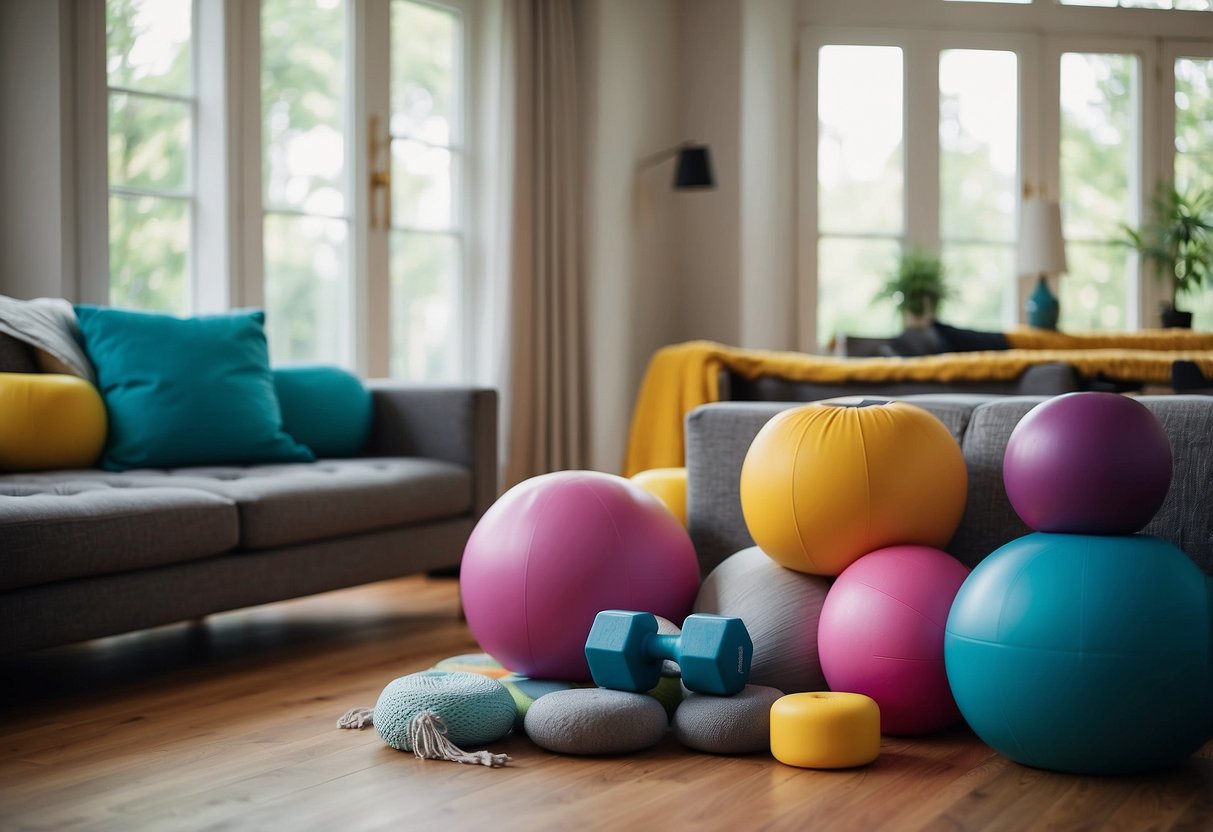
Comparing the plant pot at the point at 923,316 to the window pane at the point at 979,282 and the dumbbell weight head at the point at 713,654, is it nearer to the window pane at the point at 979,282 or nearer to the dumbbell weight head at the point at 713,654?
the window pane at the point at 979,282

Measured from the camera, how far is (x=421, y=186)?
16.1ft

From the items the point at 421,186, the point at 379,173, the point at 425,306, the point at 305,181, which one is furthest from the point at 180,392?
the point at 421,186

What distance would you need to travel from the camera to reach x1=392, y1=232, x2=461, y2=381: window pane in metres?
4.86

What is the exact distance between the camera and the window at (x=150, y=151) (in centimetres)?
380

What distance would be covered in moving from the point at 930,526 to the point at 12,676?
6.45 feet

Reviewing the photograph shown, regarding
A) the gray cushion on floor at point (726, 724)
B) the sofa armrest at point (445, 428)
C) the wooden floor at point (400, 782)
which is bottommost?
the wooden floor at point (400, 782)

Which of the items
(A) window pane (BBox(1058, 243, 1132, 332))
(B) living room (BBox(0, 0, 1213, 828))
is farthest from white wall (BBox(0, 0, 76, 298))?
(A) window pane (BBox(1058, 243, 1132, 332))

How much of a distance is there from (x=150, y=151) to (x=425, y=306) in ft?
4.38

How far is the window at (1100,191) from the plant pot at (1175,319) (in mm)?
604

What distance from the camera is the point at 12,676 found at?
8.66ft

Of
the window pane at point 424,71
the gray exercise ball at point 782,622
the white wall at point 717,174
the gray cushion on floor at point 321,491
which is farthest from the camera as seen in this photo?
the white wall at point 717,174

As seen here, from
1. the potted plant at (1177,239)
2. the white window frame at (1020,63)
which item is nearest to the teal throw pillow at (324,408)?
the white window frame at (1020,63)

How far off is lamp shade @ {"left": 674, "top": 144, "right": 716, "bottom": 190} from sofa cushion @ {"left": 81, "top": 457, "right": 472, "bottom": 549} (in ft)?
8.51

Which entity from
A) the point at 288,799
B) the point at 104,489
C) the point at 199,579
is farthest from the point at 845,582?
the point at 104,489
